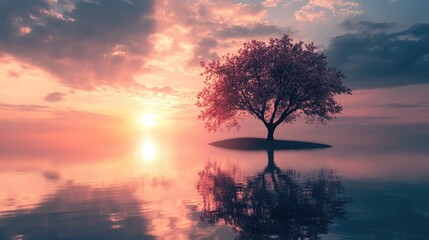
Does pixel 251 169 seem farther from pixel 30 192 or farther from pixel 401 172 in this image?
pixel 30 192

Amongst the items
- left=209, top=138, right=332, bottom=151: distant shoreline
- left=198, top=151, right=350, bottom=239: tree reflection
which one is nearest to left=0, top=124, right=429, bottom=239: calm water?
left=198, top=151, right=350, bottom=239: tree reflection

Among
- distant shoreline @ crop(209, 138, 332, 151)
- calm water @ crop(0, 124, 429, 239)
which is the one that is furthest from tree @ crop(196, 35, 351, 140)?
calm water @ crop(0, 124, 429, 239)

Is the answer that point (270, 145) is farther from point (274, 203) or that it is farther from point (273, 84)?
point (274, 203)

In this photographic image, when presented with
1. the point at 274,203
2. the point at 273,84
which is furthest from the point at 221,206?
the point at 273,84

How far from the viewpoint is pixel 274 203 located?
16.4 meters

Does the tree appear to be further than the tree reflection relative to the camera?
Yes

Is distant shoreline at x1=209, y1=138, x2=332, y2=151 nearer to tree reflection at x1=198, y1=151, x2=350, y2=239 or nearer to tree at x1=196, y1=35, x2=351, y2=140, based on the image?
tree at x1=196, y1=35, x2=351, y2=140

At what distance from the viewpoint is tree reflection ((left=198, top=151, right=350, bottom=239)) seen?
489 inches

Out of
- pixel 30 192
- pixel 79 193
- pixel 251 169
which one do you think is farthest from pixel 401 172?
pixel 30 192

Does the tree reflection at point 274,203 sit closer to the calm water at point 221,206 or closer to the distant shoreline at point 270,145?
the calm water at point 221,206

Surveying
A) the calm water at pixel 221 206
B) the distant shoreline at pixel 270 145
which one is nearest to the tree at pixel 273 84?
the distant shoreline at pixel 270 145

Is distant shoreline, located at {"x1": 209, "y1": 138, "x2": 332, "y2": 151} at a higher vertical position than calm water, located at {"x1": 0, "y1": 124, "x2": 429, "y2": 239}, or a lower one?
higher

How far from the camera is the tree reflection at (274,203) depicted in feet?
40.8

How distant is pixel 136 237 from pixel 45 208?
7245 mm
